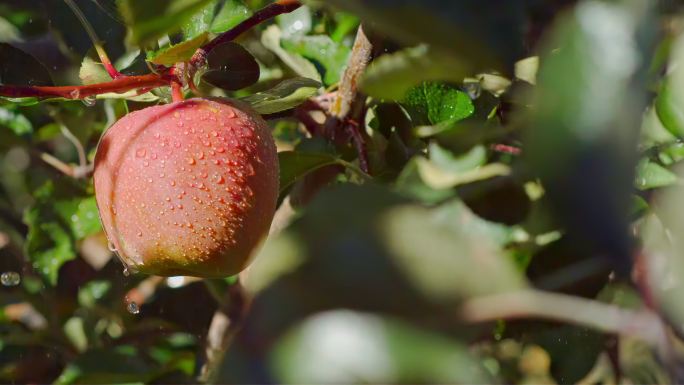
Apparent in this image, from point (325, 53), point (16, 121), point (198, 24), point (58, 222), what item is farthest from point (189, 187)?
point (16, 121)

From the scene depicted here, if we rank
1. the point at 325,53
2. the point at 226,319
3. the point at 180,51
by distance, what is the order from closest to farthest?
the point at 180,51, the point at 325,53, the point at 226,319

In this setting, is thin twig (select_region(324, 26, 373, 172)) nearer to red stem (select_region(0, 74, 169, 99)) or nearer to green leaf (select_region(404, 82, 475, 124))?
green leaf (select_region(404, 82, 475, 124))

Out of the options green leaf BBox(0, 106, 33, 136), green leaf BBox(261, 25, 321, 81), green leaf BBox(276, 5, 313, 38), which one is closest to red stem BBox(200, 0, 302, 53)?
green leaf BBox(261, 25, 321, 81)

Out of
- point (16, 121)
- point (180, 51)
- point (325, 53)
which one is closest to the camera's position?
point (180, 51)

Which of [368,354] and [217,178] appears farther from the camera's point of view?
[217,178]

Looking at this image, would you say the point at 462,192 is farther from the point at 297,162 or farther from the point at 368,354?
the point at 297,162

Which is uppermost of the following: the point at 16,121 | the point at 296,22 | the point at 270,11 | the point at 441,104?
the point at 270,11

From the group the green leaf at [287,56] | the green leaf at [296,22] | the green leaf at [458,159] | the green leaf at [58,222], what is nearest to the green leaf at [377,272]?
the green leaf at [458,159]
